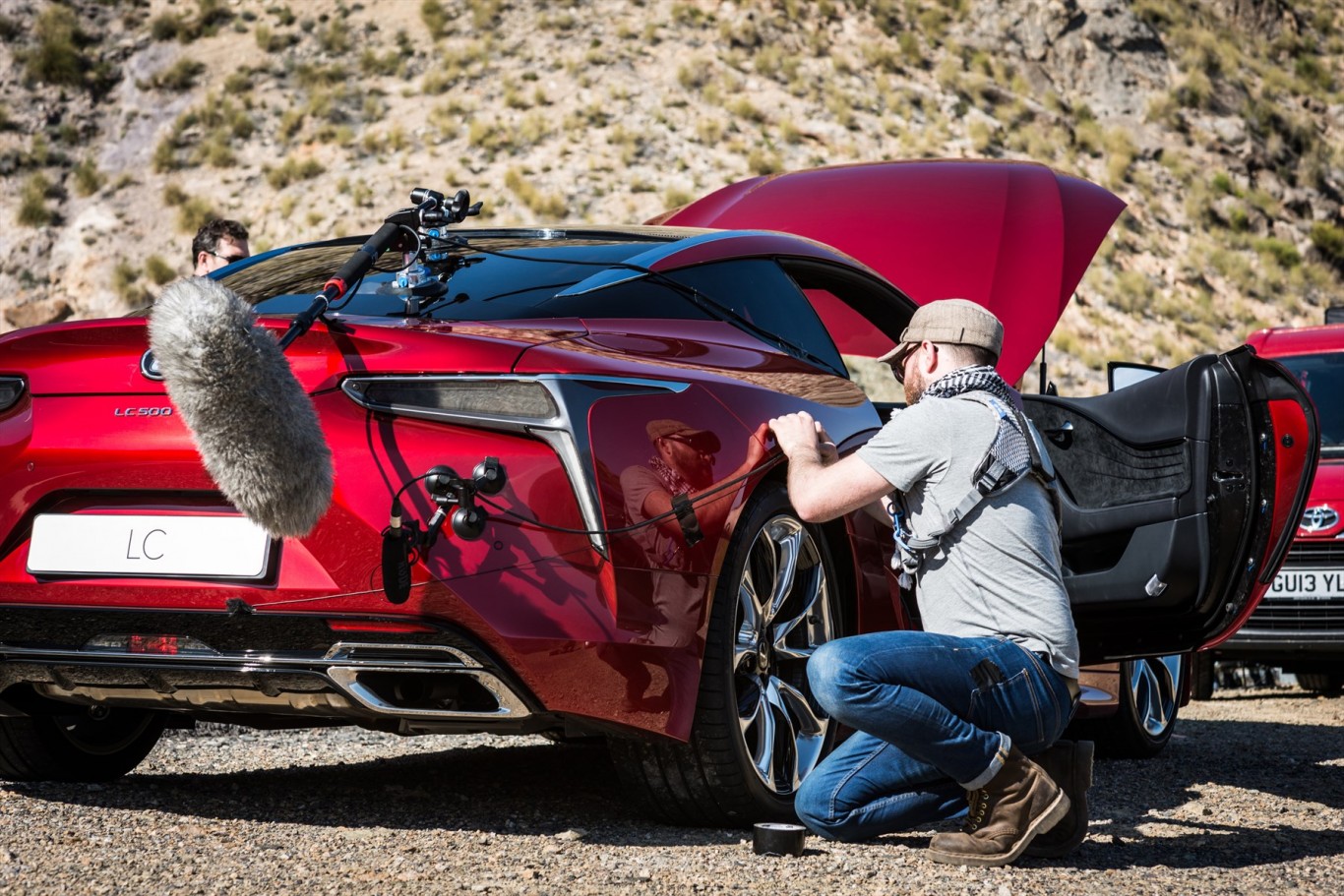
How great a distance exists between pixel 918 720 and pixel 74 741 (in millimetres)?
2505

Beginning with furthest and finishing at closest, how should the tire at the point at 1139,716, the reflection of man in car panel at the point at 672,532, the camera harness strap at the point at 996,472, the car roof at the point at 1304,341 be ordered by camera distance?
the car roof at the point at 1304,341 → the tire at the point at 1139,716 → the camera harness strap at the point at 996,472 → the reflection of man in car panel at the point at 672,532

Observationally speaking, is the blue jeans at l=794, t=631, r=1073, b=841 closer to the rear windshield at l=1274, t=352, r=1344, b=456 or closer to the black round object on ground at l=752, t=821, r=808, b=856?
the black round object on ground at l=752, t=821, r=808, b=856

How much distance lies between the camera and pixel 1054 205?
7.89m

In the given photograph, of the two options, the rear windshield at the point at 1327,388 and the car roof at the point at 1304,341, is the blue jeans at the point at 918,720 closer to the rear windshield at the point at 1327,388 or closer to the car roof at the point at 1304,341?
the rear windshield at the point at 1327,388

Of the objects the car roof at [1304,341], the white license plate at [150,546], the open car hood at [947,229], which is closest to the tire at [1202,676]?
the car roof at [1304,341]

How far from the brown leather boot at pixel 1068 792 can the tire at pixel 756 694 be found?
67 cm

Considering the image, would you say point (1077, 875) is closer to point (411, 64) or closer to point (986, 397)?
point (986, 397)

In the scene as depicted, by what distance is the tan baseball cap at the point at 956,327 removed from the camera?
3.81 m

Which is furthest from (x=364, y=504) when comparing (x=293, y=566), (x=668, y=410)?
(x=668, y=410)

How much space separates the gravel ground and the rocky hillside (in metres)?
20.6

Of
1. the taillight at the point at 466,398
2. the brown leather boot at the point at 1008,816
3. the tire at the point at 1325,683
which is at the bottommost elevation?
the tire at the point at 1325,683

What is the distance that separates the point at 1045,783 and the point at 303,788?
7.34 feet

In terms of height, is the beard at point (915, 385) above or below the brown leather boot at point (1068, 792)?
above

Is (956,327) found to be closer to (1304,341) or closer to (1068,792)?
(1068,792)
